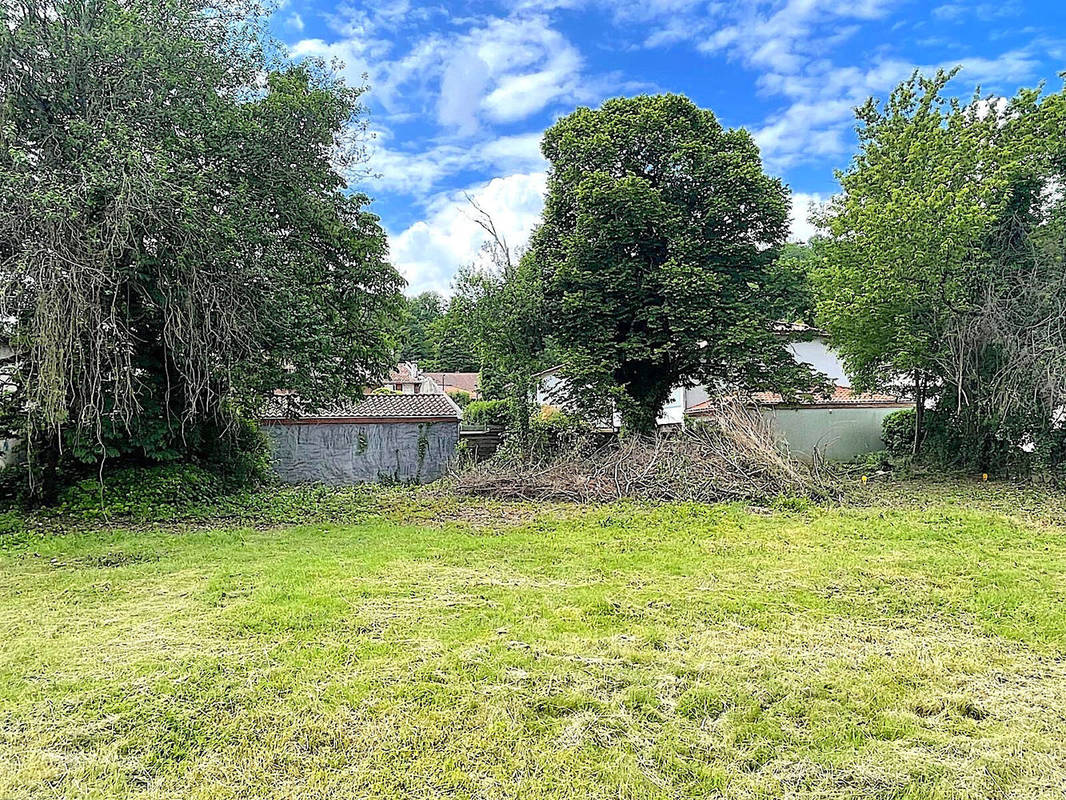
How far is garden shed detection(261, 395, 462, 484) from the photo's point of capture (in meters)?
14.2

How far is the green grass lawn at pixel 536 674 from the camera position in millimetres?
2525

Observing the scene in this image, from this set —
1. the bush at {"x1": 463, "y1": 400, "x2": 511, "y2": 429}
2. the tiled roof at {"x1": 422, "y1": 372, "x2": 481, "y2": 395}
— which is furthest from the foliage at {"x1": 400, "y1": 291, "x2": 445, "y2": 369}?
the bush at {"x1": 463, "y1": 400, "x2": 511, "y2": 429}

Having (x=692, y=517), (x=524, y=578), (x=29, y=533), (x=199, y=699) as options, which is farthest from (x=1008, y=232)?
(x=29, y=533)

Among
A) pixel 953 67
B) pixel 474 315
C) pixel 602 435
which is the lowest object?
pixel 602 435

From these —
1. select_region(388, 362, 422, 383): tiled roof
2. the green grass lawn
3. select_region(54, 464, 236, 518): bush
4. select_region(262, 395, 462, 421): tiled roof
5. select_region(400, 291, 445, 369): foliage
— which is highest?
select_region(400, 291, 445, 369): foliage

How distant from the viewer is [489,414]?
1736cm

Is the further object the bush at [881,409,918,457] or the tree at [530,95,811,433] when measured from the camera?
the bush at [881,409,918,457]

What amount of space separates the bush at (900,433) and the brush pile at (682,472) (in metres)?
5.02

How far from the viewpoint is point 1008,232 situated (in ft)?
35.0

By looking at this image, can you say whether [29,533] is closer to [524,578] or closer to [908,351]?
[524,578]

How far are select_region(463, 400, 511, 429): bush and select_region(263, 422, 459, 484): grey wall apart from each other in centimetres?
116

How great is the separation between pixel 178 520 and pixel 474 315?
6411 millimetres

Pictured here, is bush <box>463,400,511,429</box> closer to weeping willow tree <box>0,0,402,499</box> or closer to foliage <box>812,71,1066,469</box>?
weeping willow tree <box>0,0,402,499</box>

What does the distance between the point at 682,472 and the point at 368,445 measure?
7826 mm
